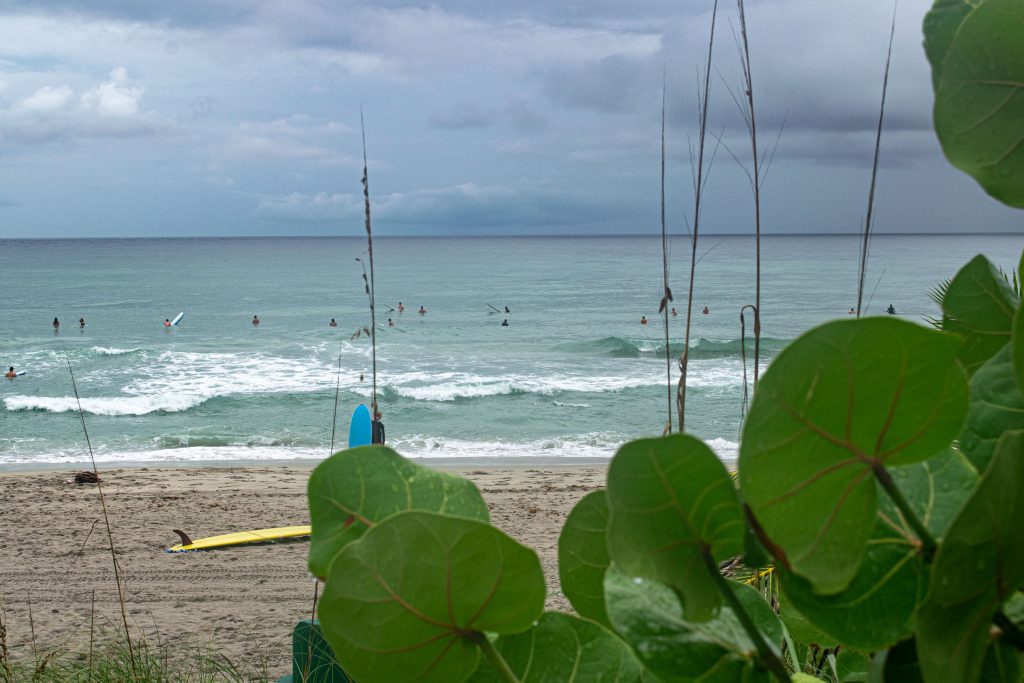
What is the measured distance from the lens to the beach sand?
8.04 m

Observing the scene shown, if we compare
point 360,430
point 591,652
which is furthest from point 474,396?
point 591,652

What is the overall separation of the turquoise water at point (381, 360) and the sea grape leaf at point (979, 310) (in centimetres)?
66

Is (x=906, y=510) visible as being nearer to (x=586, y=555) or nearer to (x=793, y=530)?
(x=793, y=530)

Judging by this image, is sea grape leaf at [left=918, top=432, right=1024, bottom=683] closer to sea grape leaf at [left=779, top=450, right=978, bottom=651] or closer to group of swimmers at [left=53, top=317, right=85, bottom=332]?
sea grape leaf at [left=779, top=450, right=978, bottom=651]

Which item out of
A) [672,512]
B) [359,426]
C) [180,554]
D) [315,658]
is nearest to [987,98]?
[672,512]

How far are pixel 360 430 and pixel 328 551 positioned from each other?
5578 millimetres

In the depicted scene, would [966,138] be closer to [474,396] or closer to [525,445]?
[525,445]

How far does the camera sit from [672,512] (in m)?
0.23

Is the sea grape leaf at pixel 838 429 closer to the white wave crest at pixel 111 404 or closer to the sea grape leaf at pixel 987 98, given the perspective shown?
the sea grape leaf at pixel 987 98

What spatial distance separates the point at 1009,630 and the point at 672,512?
0.10m

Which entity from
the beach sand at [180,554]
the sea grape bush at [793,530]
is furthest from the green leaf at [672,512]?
the beach sand at [180,554]

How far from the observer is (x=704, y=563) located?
24 centimetres

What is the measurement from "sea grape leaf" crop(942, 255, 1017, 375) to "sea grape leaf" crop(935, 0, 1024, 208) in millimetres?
55

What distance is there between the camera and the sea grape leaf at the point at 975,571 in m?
0.20
